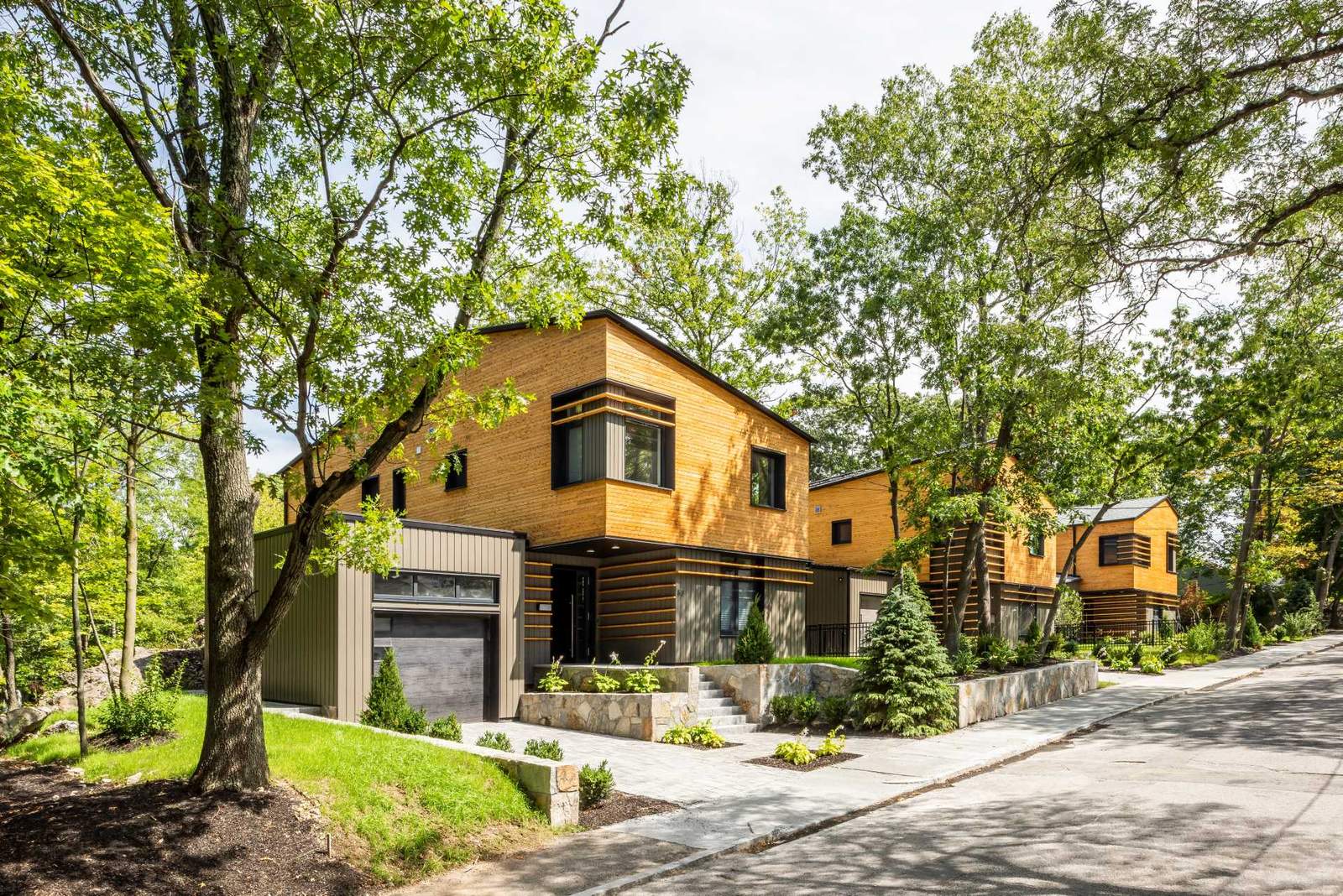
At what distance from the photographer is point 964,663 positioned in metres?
18.3

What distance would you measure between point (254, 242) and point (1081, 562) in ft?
126

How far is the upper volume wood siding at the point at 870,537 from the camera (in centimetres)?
2808

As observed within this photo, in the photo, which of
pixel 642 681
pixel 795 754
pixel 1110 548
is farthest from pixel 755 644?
pixel 1110 548

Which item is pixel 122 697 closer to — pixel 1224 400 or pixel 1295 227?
pixel 1295 227

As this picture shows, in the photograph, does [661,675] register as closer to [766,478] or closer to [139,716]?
[766,478]

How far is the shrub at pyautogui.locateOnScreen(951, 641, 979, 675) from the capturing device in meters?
18.1

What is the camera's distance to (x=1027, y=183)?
1084 cm

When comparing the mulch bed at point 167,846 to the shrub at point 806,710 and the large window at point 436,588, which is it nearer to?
the large window at point 436,588

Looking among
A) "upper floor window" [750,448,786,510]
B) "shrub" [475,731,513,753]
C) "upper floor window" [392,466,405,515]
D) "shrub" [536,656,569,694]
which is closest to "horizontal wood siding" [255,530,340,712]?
"shrub" [475,731,513,753]

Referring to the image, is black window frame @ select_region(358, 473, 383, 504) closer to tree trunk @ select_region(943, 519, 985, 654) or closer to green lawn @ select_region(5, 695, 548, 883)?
green lawn @ select_region(5, 695, 548, 883)

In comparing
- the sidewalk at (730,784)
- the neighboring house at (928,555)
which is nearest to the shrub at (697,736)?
the sidewalk at (730,784)

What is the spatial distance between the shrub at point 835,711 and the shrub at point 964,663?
2.64 meters

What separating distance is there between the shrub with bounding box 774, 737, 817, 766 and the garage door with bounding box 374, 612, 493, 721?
652 cm

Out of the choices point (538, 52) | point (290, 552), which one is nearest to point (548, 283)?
point (538, 52)
